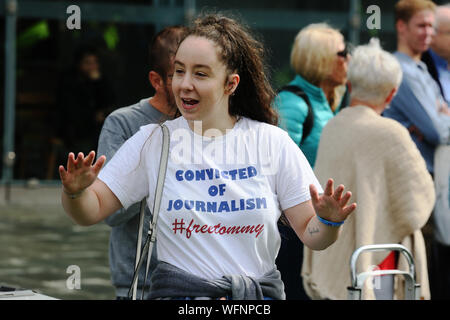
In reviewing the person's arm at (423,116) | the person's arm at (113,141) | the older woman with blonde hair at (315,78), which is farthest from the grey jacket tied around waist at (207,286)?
the person's arm at (423,116)

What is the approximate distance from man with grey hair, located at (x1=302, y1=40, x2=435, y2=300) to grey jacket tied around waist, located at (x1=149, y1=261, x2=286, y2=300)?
2237mm

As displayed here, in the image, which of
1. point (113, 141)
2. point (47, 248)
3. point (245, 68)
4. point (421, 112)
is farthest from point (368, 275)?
point (47, 248)

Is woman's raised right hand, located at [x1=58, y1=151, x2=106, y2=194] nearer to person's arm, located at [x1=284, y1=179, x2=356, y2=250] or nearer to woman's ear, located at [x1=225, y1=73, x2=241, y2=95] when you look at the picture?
woman's ear, located at [x1=225, y1=73, x2=241, y2=95]

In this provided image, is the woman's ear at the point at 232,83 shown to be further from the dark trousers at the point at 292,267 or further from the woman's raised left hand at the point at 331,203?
the dark trousers at the point at 292,267

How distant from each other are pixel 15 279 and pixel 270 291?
5.74 meters

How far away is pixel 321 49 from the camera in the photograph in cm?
562

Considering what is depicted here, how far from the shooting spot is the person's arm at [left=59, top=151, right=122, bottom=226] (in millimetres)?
2852

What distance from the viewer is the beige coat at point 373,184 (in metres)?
5.14

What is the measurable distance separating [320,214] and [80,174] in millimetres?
740

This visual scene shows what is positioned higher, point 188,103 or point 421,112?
point 421,112

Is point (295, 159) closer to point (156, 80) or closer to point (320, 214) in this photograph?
point (320, 214)

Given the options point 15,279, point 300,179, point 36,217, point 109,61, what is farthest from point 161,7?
point 300,179

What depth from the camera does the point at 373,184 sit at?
5152 millimetres

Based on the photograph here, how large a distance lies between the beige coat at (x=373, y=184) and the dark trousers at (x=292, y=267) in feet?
1.19
